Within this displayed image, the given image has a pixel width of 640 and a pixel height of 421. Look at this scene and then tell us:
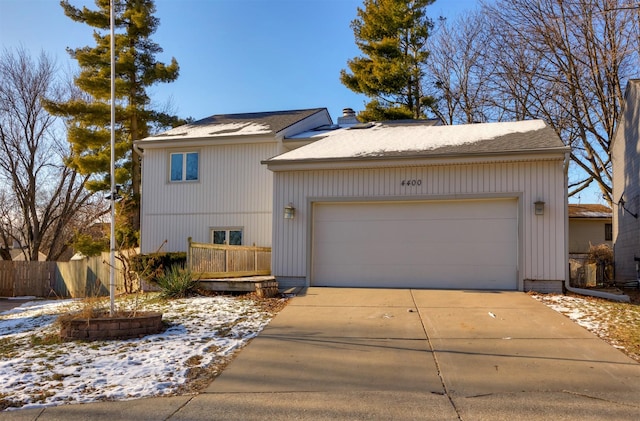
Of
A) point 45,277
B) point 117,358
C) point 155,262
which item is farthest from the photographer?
point 45,277

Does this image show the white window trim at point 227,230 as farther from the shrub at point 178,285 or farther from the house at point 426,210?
the shrub at point 178,285

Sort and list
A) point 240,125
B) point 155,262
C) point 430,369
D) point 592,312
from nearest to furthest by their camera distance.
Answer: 1. point 430,369
2. point 592,312
3. point 155,262
4. point 240,125

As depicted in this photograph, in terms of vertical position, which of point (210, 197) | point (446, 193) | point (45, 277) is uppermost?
point (210, 197)

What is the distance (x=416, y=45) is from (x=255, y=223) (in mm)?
16980

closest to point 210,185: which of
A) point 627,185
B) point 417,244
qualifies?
point 417,244

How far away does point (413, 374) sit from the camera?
5.68 meters

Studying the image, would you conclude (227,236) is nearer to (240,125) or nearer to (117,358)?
(240,125)

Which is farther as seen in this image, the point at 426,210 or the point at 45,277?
the point at 45,277

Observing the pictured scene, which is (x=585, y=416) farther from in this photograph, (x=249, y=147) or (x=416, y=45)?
(x=416, y=45)

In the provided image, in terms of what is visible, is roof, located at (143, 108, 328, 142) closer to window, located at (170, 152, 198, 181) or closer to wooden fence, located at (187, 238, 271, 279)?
window, located at (170, 152, 198, 181)

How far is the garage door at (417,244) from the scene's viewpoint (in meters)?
11.4

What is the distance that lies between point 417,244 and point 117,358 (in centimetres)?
736

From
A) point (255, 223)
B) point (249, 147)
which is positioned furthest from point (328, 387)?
point (249, 147)

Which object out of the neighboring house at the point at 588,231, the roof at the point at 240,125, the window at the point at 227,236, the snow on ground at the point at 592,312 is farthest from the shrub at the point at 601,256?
the window at the point at 227,236
